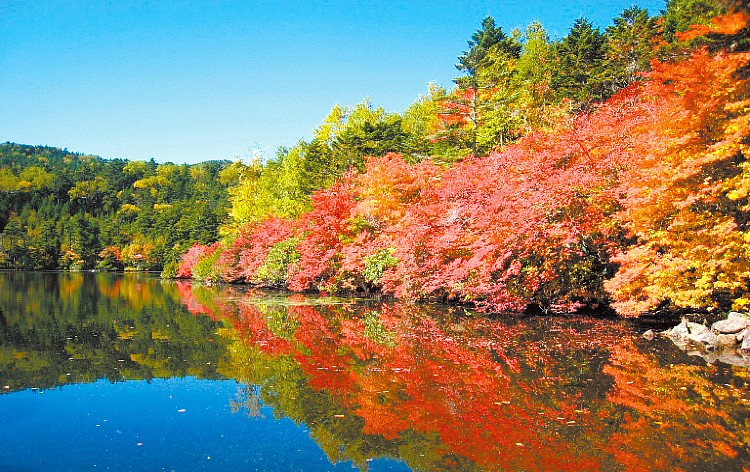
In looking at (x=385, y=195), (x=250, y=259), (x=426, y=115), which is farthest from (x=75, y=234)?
(x=385, y=195)

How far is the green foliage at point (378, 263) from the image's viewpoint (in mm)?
20812

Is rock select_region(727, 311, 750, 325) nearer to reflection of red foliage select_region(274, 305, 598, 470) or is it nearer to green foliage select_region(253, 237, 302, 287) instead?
reflection of red foliage select_region(274, 305, 598, 470)

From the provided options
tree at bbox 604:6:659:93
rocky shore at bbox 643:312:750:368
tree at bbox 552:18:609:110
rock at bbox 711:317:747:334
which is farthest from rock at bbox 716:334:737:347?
tree at bbox 604:6:659:93

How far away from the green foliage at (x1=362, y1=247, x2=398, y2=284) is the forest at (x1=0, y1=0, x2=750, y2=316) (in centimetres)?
7

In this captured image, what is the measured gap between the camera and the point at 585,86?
2620 cm

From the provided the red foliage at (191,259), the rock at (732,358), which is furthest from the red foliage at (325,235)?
the red foliage at (191,259)

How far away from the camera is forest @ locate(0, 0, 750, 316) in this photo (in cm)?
1052

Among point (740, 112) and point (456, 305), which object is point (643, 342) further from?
point (456, 305)

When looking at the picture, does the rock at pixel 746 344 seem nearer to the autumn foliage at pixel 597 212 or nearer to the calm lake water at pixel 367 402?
the autumn foliage at pixel 597 212

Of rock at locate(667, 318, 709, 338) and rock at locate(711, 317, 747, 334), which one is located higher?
rock at locate(711, 317, 747, 334)

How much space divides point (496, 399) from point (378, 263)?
49.1ft

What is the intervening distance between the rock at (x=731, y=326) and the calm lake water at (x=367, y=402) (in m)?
1.12

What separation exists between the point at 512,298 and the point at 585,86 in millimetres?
15924

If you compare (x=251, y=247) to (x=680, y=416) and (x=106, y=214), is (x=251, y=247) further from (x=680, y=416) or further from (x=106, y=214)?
(x=106, y=214)
